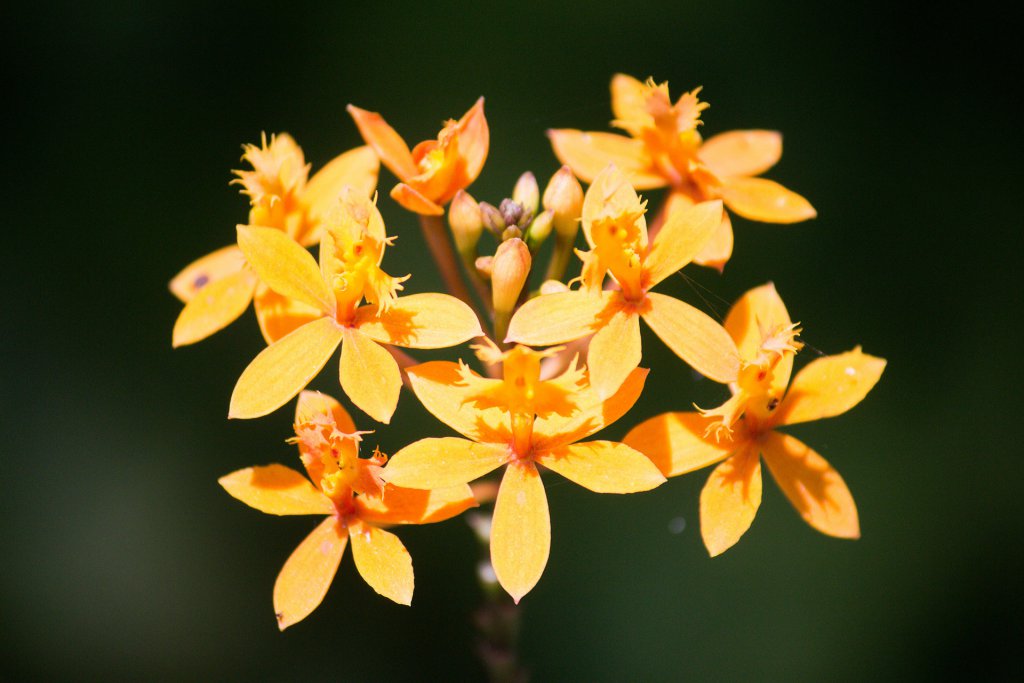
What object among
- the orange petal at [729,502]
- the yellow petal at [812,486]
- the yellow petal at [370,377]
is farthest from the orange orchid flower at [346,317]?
the yellow petal at [812,486]

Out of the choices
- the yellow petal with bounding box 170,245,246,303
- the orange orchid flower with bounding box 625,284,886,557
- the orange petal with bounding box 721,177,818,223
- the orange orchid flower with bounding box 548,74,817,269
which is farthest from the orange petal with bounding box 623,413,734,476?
the yellow petal with bounding box 170,245,246,303

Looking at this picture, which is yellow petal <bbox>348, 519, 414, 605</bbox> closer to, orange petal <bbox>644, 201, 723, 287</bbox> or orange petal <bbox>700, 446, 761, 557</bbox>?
orange petal <bbox>700, 446, 761, 557</bbox>

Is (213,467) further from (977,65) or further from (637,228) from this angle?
(977,65)

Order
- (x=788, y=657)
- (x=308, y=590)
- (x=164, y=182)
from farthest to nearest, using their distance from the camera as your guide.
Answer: (x=164, y=182), (x=788, y=657), (x=308, y=590)

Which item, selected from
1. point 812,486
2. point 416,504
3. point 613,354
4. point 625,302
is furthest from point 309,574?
point 812,486

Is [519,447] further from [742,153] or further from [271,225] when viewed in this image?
[742,153]

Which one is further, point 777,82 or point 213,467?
point 777,82

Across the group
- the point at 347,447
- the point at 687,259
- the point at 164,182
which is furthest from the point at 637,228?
the point at 164,182
